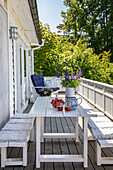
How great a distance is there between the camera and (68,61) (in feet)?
38.2

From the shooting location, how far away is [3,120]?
317 centimetres

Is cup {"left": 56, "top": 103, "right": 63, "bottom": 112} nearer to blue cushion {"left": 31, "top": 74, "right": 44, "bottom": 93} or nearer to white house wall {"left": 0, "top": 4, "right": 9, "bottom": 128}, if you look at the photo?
white house wall {"left": 0, "top": 4, "right": 9, "bottom": 128}

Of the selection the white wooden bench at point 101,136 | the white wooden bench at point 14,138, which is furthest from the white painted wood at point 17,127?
the white wooden bench at point 101,136

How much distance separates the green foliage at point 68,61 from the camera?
1161 centimetres

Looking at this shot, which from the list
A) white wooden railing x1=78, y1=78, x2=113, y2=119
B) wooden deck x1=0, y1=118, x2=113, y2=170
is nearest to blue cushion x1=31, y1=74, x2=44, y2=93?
white wooden railing x1=78, y1=78, x2=113, y2=119

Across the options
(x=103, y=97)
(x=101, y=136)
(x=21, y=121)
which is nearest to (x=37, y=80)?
(x=103, y=97)

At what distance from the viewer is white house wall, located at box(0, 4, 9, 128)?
2973 millimetres

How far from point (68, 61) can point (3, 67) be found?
8.73 metres

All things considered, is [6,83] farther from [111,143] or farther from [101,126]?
[111,143]

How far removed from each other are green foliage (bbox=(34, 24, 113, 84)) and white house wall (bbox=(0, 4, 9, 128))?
7.54 m

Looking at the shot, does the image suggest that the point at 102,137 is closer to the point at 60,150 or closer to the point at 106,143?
the point at 106,143

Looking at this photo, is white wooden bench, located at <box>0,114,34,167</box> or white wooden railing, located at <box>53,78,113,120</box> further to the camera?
white wooden railing, located at <box>53,78,113,120</box>

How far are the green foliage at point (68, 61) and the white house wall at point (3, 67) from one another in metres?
7.54

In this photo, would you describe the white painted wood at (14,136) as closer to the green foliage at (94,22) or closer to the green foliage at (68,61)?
the green foliage at (68,61)
